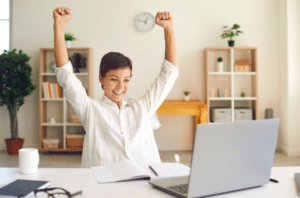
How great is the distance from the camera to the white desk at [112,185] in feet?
3.03

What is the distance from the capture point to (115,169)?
1154 millimetres

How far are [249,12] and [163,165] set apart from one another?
4069 millimetres

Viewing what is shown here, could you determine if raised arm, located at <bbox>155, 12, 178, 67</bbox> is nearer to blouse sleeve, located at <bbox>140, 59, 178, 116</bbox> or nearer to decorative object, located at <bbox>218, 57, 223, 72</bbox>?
blouse sleeve, located at <bbox>140, 59, 178, 116</bbox>

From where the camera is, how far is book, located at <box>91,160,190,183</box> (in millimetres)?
1051

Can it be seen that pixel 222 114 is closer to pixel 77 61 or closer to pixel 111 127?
pixel 77 61

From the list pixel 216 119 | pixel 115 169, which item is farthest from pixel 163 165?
pixel 216 119

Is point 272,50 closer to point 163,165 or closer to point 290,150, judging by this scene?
point 290,150

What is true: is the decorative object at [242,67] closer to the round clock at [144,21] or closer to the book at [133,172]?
the round clock at [144,21]

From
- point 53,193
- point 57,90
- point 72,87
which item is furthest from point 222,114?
point 53,193

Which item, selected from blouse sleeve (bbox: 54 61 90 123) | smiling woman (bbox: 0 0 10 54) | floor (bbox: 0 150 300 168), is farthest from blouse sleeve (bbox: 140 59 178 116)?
smiling woman (bbox: 0 0 10 54)

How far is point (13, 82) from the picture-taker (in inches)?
162

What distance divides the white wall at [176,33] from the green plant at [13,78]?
0.47 metres

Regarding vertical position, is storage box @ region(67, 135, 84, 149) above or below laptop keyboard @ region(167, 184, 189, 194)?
below

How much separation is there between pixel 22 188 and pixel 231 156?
2.17 feet
